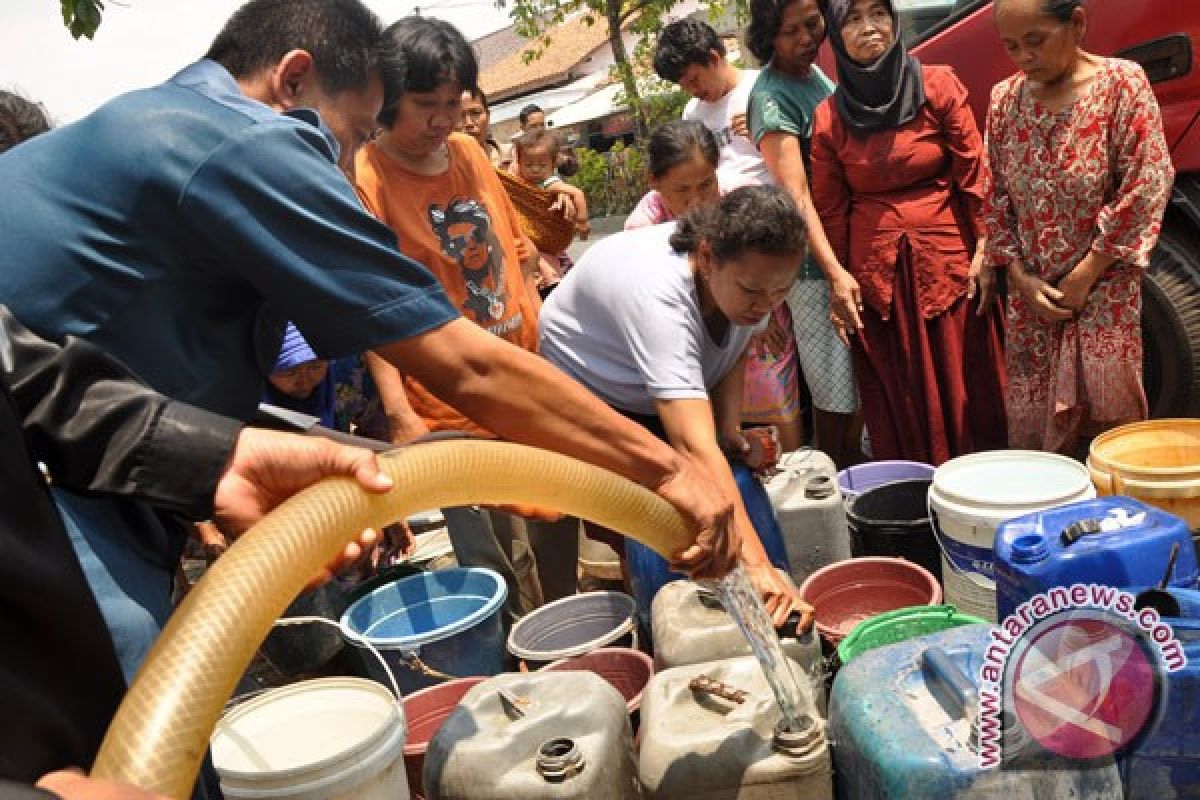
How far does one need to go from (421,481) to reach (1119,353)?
2.59 m

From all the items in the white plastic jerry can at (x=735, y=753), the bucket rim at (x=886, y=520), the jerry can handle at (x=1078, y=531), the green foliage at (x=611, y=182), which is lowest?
the green foliage at (x=611, y=182)

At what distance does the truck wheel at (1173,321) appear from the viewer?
371 cm

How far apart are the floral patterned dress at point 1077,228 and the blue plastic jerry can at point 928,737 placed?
1.66m

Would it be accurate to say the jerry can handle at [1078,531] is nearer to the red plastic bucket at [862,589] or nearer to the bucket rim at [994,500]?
the bucket rim at [994,500]

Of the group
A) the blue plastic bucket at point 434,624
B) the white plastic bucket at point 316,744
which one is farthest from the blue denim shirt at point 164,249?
the blue plastic bucket at point 434,624

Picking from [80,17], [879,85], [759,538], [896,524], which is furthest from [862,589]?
[80,17]

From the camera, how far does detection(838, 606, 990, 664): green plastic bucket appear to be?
255cm

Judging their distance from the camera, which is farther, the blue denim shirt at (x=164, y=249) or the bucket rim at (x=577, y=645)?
the bucket rim at (x=577, y=645)

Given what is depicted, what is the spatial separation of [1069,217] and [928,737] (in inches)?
85.1

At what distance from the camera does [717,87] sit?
175 inches

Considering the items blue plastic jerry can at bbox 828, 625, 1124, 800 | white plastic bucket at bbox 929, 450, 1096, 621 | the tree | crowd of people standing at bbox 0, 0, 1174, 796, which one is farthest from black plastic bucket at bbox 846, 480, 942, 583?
the tree

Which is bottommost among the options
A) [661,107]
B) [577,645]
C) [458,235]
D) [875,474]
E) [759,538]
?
[661,107]

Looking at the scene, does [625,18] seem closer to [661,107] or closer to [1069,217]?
[661,107]

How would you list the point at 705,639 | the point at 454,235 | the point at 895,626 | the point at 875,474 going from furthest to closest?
the point at 875,474 < the point at 454,235 < the point at 895,626 < the point at 705,639
